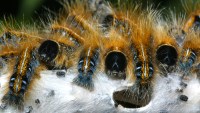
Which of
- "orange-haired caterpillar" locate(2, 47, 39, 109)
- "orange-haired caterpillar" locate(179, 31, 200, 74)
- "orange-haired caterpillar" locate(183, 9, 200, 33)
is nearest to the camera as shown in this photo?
"orange-haired caterpillar" locate(2, 47, 39, 109)

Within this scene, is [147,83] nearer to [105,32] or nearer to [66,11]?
[105,32]

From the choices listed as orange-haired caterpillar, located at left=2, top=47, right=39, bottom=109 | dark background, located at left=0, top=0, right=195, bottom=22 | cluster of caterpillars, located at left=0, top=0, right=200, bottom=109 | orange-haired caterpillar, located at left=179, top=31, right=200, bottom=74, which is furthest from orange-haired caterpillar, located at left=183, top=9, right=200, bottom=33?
orange-haired caterpillar, located at left=2, top=47, right=39, bottom=109

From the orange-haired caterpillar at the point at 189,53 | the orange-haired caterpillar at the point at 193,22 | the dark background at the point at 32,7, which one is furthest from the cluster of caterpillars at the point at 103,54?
the dark background at the point at 32,7

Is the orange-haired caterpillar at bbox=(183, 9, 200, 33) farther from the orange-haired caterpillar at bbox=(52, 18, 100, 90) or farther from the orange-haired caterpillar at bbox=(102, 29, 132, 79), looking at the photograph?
the orange-haired caterpillar at bbox=(52, 18, 100, 90)

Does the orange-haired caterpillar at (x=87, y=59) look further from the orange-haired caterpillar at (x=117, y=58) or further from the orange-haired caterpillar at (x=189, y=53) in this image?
the orange-haired caterpillar at (x=189, y=53)

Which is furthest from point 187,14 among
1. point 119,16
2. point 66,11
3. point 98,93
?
point 98,93

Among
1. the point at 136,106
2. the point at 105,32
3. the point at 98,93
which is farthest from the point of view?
the point at 105,32
